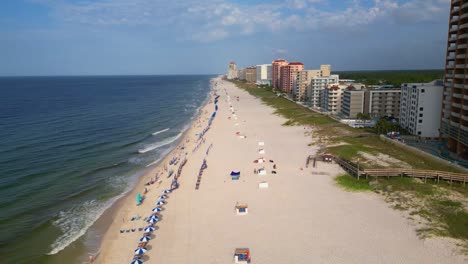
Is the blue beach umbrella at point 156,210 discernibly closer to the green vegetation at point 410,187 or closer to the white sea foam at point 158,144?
→ the green vegetation at point 410,187

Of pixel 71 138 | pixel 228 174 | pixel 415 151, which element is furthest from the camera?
pixel 71 138

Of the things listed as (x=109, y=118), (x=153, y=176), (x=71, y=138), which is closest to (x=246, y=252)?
(x=153, y=176)

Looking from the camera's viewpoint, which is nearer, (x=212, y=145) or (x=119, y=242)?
(x=119, y=242)

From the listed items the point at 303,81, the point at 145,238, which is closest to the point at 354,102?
the point at 303,81

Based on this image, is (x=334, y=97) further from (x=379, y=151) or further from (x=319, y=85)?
(x=379, y=151)

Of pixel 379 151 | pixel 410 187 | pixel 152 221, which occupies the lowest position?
pixel 152 221

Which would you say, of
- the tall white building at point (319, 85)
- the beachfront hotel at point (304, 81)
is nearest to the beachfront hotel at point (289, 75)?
the beachfront hotel at point (304, 81)

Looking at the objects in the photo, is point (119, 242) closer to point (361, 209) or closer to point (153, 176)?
point (153, 176)
